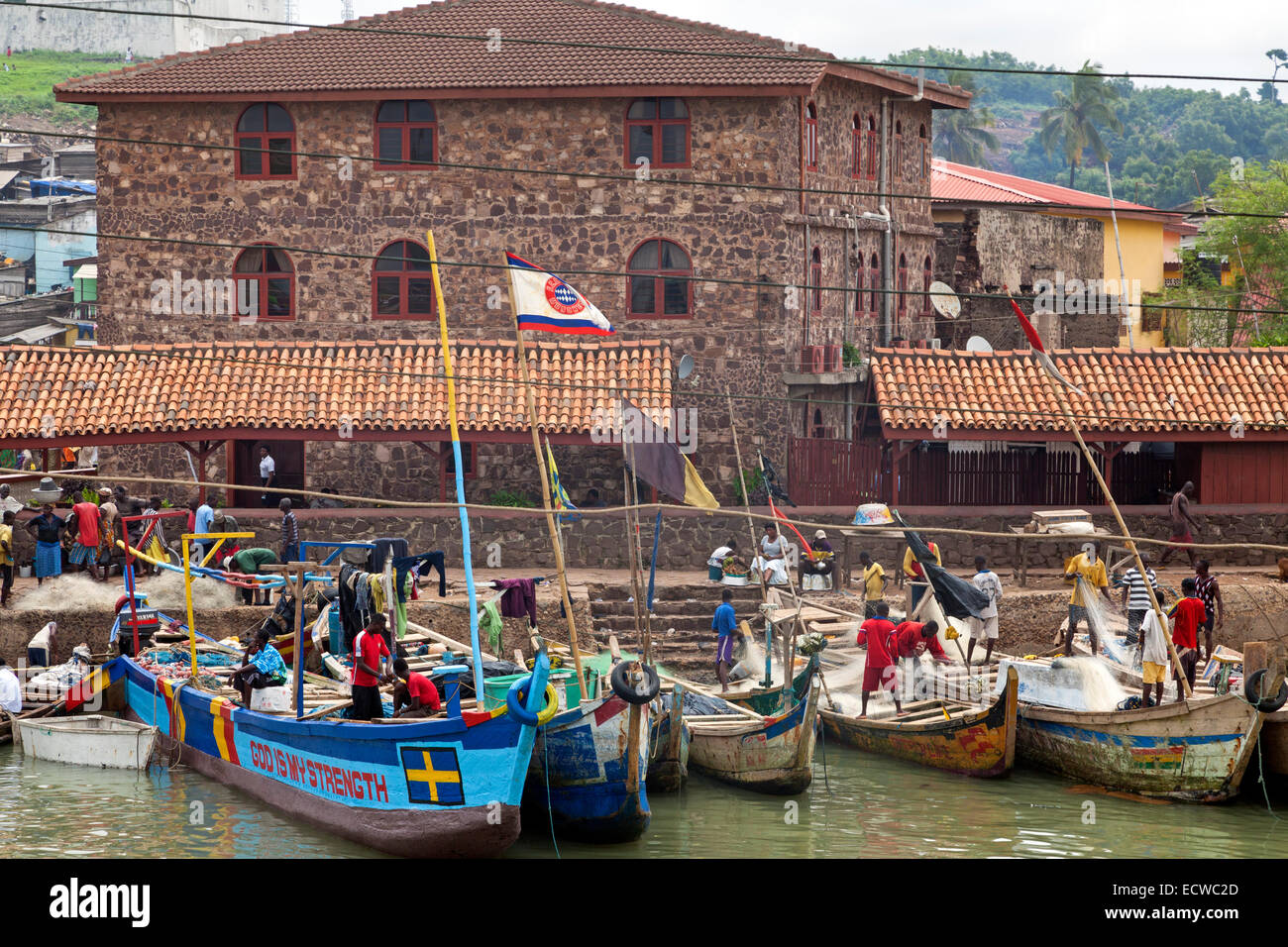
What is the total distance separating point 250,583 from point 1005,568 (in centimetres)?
1286

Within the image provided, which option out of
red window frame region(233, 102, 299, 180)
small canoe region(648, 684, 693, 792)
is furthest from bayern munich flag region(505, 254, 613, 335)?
red window frame region(233, 102, 299, 180)

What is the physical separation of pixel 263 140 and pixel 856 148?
478 inches

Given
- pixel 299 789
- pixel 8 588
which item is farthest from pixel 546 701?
pixel 8 588

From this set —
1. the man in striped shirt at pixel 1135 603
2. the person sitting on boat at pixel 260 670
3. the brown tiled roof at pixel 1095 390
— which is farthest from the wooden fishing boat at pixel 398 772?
the brown tiled roof at pixel 1095 390

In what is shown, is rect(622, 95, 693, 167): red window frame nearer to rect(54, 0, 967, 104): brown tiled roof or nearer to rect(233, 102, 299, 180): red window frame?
rect(54, 0, 967, 104): brown tiled roof

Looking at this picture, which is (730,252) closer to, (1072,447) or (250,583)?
(1072,447)

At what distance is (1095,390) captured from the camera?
2964 cm

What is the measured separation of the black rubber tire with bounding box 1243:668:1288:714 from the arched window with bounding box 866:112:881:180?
732 inches

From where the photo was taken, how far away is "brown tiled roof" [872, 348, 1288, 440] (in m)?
28.9

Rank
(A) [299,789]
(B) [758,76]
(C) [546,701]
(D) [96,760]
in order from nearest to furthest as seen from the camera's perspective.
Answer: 1. (C) [546,701]
2. (A) [299,789]
3. (D) [96,760]
4. (B) [758,76]

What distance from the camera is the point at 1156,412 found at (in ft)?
95.9

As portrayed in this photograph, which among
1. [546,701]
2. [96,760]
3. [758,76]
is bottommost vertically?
[96,760]

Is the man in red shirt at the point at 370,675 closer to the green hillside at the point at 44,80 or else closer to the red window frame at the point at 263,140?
the red window frame at the point at 263,140
